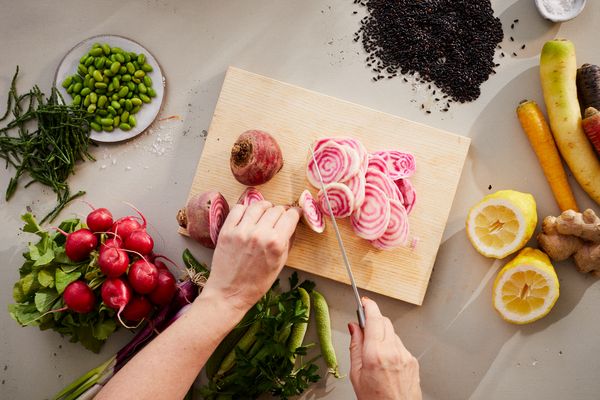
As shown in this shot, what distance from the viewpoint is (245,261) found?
1.85 metres

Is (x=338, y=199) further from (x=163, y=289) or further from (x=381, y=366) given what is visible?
(x=163, y=289)

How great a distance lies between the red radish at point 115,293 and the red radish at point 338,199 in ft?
3.27

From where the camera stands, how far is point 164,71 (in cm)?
257

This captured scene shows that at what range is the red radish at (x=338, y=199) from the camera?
2186 millimetres

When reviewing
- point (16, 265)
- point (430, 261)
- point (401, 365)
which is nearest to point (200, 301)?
point (401, 365)

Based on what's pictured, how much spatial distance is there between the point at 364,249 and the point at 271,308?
56cm

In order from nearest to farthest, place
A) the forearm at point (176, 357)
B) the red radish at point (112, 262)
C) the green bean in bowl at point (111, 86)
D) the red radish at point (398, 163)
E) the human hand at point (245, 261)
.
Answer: the forearm at point (176, 357)
the human hand at point (245, 261)
the red radish at point (112, 262)
the red radish at point (398, 163)
the green bean in bowl at point (111, 86)

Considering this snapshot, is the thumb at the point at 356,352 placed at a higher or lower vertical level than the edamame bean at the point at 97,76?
lower

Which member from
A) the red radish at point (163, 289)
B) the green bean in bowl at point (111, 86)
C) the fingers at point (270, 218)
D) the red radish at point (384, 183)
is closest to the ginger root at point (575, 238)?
the red radish at point (384, 183)

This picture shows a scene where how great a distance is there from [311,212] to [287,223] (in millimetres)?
283

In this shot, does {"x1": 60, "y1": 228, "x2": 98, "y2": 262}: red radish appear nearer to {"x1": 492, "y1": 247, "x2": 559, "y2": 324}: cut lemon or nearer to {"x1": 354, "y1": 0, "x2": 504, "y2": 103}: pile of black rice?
{"x1": 354, "y1": 0, "x2": 504, "y2": 103}: pile of black rice

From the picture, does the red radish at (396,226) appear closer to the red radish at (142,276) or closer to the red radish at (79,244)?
the red radish at (142,276)

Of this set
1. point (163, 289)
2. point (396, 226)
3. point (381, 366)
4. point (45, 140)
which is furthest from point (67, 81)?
point (381, 366)

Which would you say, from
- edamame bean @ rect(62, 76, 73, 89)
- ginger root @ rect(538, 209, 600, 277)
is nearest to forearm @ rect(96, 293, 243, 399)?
edamame bean @ rect(62, 76, 73, 89)
